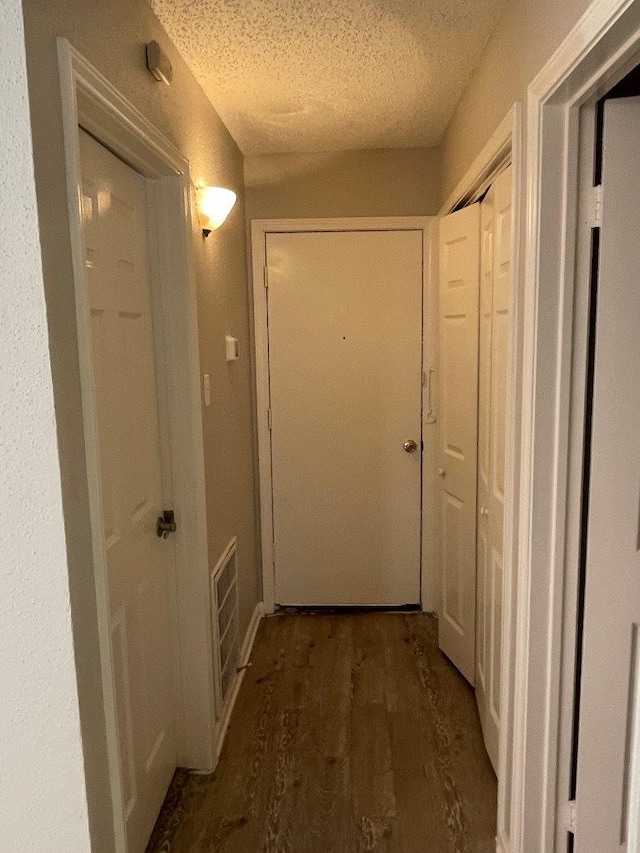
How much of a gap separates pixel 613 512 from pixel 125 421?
1234mm

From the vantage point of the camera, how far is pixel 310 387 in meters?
3.04

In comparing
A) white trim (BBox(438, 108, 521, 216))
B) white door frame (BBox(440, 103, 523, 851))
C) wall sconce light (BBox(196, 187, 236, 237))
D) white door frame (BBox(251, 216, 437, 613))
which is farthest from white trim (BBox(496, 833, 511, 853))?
wall sconce light (BBox(196, 187, 236, 237))

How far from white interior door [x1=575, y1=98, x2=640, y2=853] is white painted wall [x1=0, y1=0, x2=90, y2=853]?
113 cm

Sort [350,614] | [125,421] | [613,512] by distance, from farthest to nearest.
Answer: [350,614]
[125,421]
[613,512]

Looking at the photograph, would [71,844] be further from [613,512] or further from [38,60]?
[38,60]

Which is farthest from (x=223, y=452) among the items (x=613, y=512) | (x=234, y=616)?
(x=613, y=512)

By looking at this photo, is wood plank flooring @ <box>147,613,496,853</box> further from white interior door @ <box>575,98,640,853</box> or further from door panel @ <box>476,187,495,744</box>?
white interior door @ <box>575,98,640,853</box>

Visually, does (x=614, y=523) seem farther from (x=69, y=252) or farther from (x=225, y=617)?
(x=225, y=617)

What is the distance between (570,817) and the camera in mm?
1498

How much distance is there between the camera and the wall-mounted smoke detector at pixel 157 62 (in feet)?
5.05

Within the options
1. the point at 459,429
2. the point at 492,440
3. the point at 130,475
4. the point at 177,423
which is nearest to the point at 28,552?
the point at 130,475

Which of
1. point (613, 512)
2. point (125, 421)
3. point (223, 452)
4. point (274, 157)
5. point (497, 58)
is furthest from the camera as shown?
point (274, 157)

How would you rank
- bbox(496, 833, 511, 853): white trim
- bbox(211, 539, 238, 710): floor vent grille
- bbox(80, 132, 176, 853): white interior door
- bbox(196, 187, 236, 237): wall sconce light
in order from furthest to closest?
bbox(211, 539, 238, 710): floor vent grille
bbox(196, 187, 236, 237): wall sconce light
bbox(496, 833, 511, 853): white trim
bbox(80, 132, 176, 853): white interior door

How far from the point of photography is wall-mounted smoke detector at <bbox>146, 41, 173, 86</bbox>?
154cm
